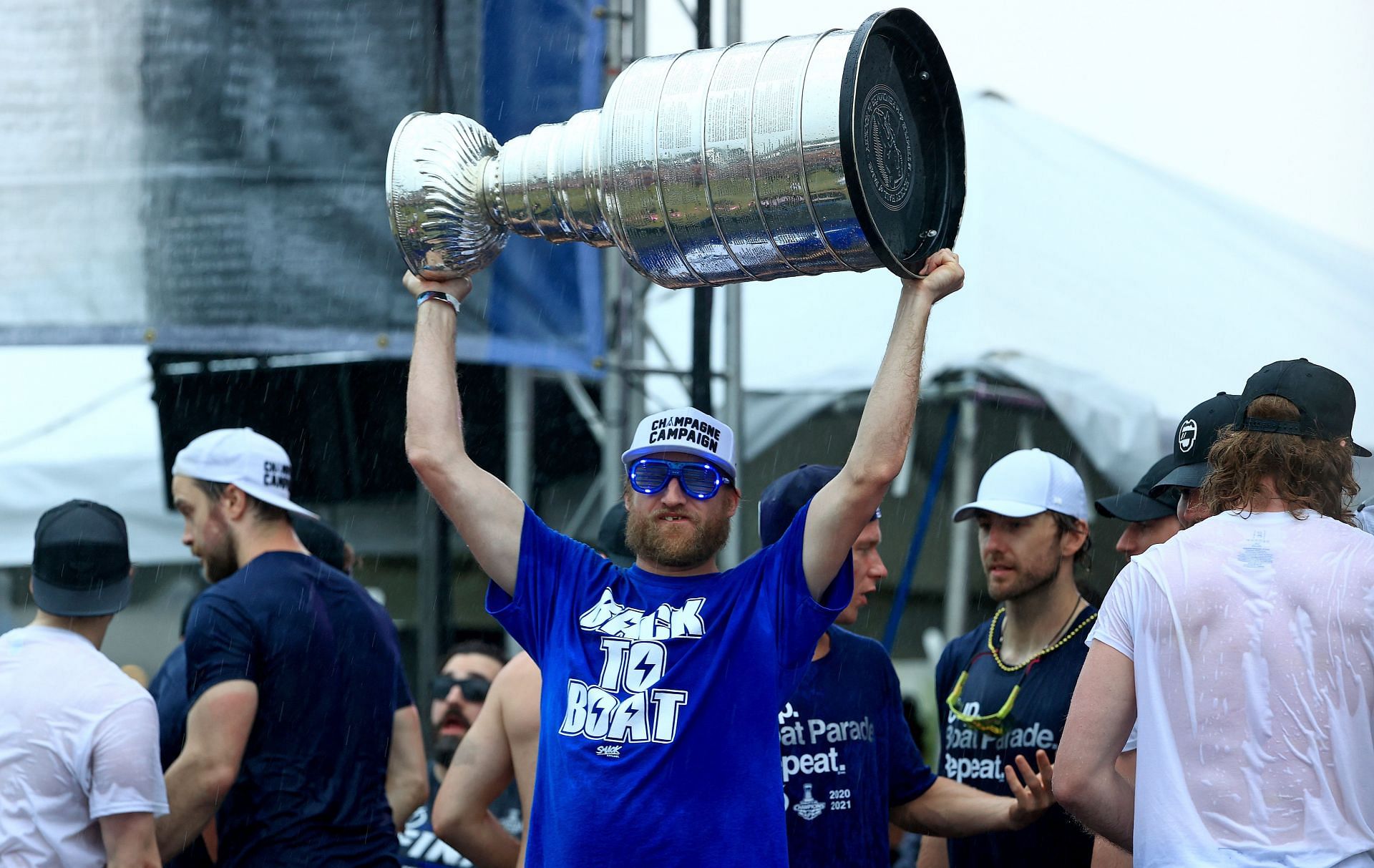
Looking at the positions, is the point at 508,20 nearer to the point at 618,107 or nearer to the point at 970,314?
the point at 970,314

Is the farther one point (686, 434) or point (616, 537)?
point (616, 537)

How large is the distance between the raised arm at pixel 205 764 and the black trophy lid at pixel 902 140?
2.09 metres

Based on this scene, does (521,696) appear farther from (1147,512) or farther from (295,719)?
(1147,512)

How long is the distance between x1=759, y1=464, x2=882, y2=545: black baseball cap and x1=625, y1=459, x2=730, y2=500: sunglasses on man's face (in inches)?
17.2

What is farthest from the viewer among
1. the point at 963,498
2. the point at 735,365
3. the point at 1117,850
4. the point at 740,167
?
the point at 963,498

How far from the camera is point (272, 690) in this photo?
3.68 m

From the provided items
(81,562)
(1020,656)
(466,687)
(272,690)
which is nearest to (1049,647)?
(1020,656)

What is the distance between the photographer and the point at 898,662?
765 cm

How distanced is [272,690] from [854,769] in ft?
5.09

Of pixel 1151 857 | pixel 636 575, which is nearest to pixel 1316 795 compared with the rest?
pixel 1151 857

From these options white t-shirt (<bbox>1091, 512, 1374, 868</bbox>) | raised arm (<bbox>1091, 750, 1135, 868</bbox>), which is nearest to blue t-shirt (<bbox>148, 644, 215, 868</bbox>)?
raised arm (<bbox>1091, 750, 1135, 868</bbox>)

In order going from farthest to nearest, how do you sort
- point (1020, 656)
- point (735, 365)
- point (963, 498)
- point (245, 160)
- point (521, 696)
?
point (963, 498)
point (735, 365)
point (245, 160)
point (1020, 656)
point (521, 696)

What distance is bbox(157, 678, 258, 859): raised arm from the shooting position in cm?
353

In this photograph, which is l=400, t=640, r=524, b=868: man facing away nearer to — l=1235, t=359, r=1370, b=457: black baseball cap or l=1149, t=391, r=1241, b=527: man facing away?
l=1149, t=391, r=1241, b=527: man facing away
